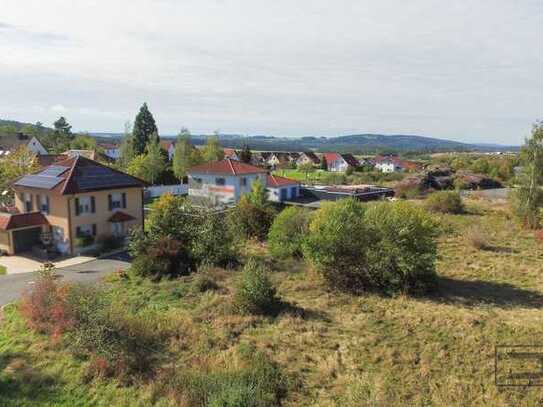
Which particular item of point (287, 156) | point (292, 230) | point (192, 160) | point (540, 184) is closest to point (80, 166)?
point (292, 230)

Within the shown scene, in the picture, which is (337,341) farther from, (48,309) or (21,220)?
(21,220)

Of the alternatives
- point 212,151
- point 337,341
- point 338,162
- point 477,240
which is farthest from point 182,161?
point 338,162

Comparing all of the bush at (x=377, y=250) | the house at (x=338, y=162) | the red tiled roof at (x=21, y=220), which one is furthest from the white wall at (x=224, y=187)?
the house at (x=338, y=162)

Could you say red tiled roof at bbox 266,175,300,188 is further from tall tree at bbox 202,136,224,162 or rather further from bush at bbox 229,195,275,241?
bush at bbox 229,195,275,241

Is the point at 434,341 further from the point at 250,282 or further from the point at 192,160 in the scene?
the point at 192,160

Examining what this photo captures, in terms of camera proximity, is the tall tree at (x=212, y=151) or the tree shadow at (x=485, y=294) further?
the tall tree at (x=212, y=151)

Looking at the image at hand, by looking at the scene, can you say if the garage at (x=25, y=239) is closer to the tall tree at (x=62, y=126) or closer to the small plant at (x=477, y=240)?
the small plant at (x=477, y=240)
